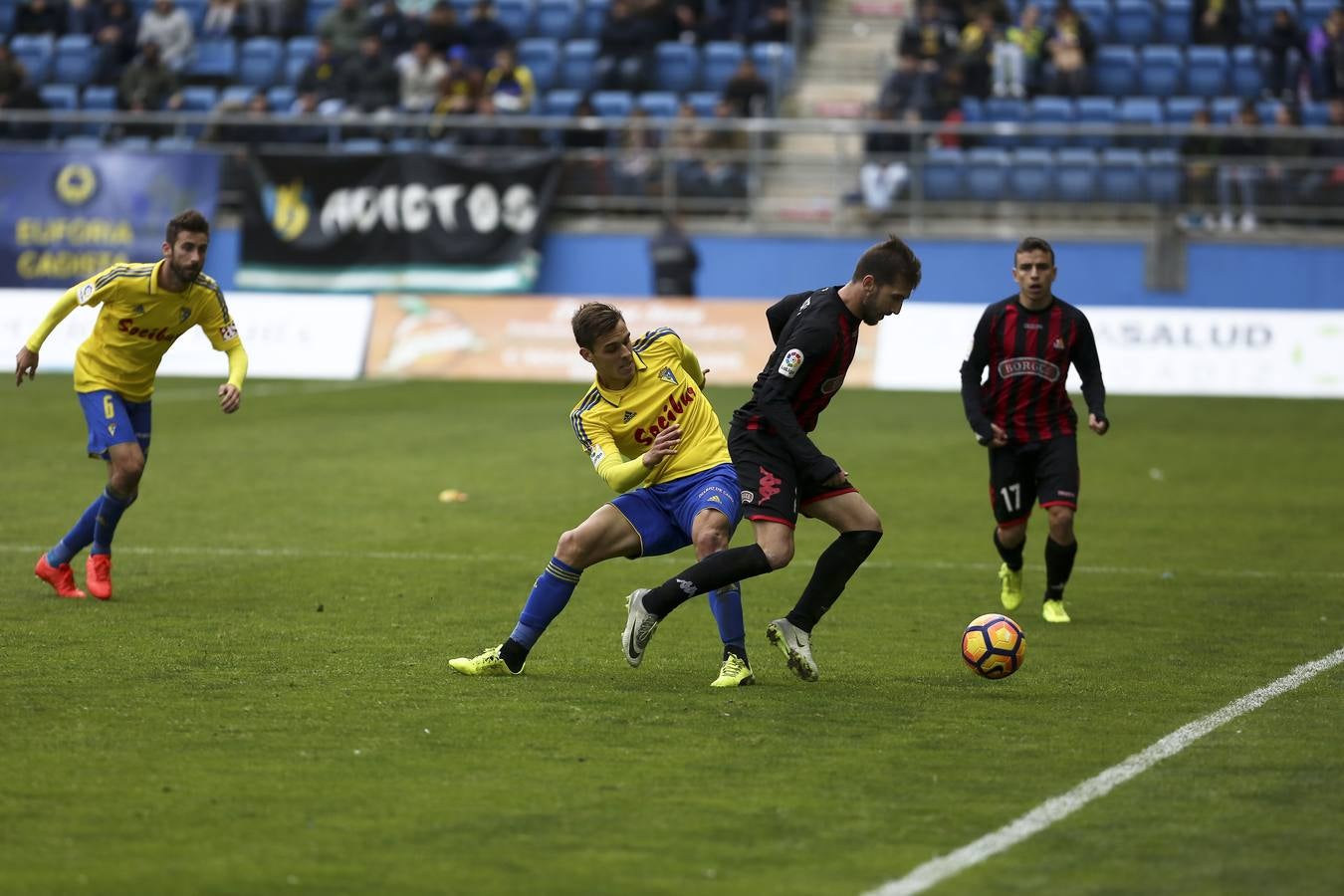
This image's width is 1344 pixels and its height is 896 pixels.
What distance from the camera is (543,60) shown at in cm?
2867

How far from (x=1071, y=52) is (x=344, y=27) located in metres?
10.7

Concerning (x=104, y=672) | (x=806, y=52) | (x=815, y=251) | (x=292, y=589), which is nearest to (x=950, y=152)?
(x=815, y=251)

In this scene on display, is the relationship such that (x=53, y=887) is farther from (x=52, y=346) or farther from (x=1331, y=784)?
(x=52, y=346)

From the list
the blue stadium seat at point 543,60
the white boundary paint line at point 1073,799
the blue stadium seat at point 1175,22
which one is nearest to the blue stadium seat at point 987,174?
the blue stadium seat at point 1175,22

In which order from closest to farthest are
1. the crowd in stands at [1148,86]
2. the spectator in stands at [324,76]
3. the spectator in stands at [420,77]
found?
the crowd in stands at [1148,86] → the spectator in stands at [420,77] → the spectator in stands at [324,76]

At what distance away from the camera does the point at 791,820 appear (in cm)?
552

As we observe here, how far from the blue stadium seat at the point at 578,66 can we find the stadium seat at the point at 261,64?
4615 mm

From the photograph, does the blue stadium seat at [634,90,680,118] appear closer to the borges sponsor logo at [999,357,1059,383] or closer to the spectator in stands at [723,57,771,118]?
the spectator in stands at [723,57,771,118]

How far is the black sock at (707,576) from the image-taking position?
7.32 m

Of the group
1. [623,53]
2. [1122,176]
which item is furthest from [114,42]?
[1122,176]

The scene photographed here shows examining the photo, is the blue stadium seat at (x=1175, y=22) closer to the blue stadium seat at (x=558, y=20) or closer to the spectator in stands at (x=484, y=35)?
the blue stadium seat at (x=558, y=20)

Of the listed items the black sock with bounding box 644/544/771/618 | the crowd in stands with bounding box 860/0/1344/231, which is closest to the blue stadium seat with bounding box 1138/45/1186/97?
the crowd in stands with bounding box 860/0/1344/231

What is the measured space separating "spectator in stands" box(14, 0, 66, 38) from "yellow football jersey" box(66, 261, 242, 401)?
A: 22.3m

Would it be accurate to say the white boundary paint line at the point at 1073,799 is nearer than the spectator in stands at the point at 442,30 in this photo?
Yes
